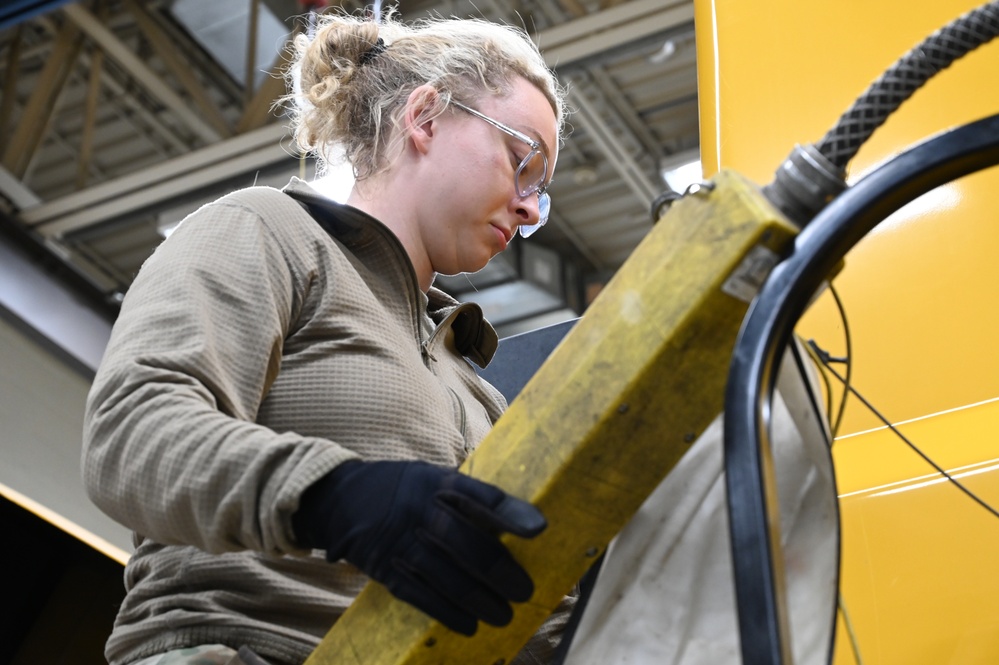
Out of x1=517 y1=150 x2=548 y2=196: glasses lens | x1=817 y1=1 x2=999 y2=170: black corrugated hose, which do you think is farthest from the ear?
x1=817 y1=1 x2=999 y2=170: black corrugated hose

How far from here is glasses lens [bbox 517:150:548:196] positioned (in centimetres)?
144

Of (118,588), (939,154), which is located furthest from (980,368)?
(118,588)

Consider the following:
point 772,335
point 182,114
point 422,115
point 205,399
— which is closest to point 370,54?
point 422,115

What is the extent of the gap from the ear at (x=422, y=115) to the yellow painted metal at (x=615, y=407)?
594mm

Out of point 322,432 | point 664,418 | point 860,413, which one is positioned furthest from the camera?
point 860,413

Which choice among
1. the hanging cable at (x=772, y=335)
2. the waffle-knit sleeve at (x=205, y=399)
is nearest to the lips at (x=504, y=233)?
the waffle-knit sleeve at (x=205, y=399)

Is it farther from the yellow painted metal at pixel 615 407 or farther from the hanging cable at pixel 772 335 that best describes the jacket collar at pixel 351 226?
the hanging cable at pixel 772 335

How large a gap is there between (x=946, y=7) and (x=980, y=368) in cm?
52

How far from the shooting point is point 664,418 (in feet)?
3.02

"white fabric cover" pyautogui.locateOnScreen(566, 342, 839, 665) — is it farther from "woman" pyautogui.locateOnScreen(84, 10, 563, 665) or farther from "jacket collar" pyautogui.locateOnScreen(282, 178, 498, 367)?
"jacket collar" pyautogui.locateOnScreen(282, 178, 498, 367)

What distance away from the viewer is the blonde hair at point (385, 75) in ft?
4.95

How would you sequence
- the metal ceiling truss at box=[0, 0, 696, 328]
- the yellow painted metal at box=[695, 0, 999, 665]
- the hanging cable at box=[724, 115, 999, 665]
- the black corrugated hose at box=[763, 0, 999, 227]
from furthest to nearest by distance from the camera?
1. the metal ceiling truss at box=[0, 0, 696, 328]
2. the yellow painted metal at box=[695, 0, 999, 665]
3. the black corrugated hose at box=[763, 0, 999, 227]
4. the hanging cable at box=[724, 115, 999, 665]

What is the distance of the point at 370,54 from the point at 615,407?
854mm

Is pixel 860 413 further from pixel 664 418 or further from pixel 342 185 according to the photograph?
pixel 342 185
